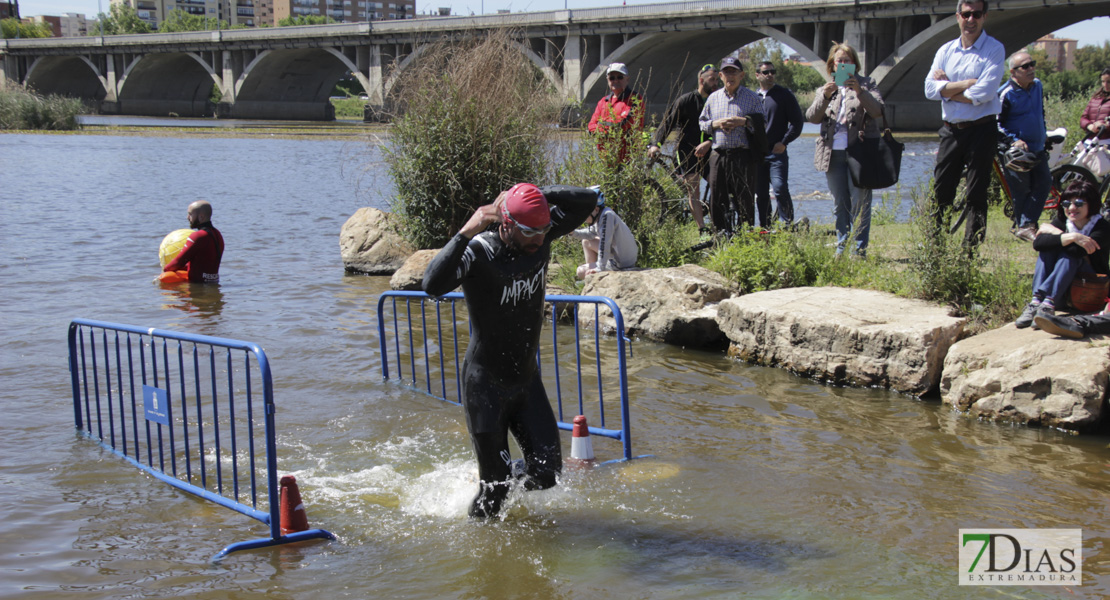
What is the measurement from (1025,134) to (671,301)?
3.84 meters

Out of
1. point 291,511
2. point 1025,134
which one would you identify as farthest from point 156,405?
point 1025,134

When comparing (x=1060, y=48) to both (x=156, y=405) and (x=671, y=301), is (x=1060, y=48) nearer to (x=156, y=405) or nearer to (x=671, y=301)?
(x=671, y=301)

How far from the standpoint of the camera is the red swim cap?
Result: 14.1ft

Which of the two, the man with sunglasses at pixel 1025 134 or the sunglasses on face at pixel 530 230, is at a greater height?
the man with sunglasses at pixel 1025 134

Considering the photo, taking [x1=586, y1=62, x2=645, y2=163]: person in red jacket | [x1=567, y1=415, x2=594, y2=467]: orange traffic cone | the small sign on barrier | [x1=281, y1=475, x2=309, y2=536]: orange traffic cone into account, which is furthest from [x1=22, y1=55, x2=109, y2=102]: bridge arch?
[x1=281, y1=475, x2=309, y2=536]: orange traffic cone

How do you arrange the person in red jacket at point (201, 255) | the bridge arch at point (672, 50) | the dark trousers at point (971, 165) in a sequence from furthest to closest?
1. the bridge arch at point (672, 50)
2. the person in red jacket at point (201, 255)
3. the dark trousers at point (971, 165)

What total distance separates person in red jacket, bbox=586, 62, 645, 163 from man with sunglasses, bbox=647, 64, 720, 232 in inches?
13.7

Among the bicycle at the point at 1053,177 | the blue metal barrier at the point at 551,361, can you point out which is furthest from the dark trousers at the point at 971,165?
the blue metal barrier at the point at 551,361

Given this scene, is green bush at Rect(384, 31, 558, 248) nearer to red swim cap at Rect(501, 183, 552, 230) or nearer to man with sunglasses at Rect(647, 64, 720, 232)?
man with sunglasses at Rect(647, 64, 720, 232)

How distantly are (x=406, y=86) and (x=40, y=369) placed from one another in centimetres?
608

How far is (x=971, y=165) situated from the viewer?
8.02m

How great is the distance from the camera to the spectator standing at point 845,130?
8.84 metres

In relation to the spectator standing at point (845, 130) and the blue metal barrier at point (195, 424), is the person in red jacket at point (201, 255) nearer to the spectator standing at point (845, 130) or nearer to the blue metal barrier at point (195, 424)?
the blue metal barrier at point (195, 424)

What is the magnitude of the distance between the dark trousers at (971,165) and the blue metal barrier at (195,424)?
19.7ft
